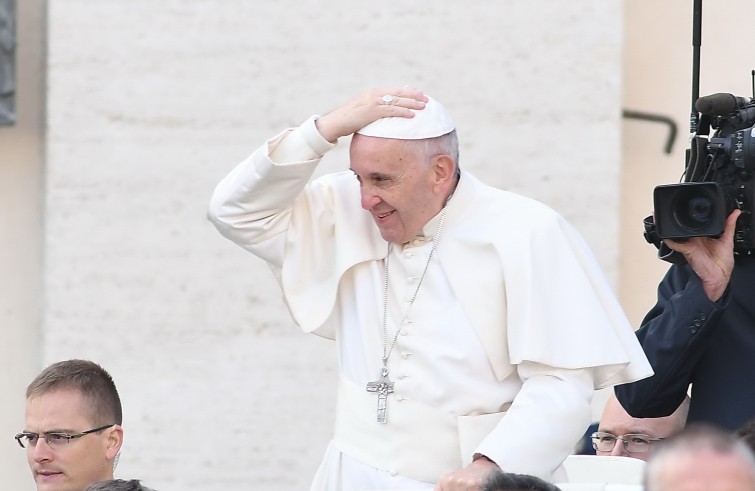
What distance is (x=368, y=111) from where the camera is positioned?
385 cm

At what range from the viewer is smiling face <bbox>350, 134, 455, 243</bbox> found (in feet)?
12.6

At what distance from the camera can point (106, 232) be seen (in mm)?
6301

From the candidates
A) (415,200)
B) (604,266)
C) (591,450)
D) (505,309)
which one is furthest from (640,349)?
(604,266)

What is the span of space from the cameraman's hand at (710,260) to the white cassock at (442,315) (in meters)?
0.22

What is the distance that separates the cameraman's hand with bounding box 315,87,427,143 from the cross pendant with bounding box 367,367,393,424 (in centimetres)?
58

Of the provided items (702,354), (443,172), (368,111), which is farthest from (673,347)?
(368,111)

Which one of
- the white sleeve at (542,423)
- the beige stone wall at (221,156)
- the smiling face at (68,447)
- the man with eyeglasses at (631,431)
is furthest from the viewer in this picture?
the beige stone wall at (221,156)

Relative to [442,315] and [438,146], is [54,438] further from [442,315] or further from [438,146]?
[438,146]

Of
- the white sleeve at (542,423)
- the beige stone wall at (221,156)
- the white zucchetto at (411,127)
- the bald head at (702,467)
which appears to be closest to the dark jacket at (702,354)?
the white sleeve at (542,423)

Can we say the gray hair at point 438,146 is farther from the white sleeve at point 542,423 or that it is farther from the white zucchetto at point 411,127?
the white sleeve at point 542,423

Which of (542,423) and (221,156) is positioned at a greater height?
(221,156)

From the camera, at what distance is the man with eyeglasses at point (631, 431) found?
15.3 ft

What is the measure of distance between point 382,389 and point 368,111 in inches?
25.9

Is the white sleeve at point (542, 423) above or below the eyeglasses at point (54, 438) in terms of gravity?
above
